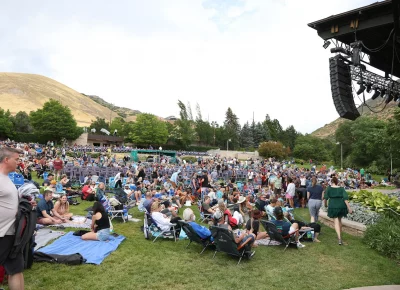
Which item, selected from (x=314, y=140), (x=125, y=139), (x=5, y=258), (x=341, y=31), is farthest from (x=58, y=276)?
(x=314, y=140)

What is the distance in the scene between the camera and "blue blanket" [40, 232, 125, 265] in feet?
18.1

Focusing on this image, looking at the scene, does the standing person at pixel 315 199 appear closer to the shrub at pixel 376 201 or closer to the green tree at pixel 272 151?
the shrub at pixel 376 201

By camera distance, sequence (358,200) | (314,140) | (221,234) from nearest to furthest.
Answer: (221,234), (358,200), (314,140)

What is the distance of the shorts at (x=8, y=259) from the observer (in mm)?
2869

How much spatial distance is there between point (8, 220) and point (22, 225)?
0.15 meters

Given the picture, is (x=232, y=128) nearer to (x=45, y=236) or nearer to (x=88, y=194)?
(x=88, y=194)

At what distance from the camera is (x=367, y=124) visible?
5097 cm

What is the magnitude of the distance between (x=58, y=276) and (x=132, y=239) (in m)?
2.43

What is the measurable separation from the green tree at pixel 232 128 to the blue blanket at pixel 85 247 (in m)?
73.4

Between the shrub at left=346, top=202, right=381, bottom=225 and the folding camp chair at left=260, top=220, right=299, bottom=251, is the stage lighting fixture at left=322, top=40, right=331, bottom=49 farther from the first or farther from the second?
the folding camp chair at left=260, top=220, right=299, bottom=251

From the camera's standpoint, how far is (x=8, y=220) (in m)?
2.88

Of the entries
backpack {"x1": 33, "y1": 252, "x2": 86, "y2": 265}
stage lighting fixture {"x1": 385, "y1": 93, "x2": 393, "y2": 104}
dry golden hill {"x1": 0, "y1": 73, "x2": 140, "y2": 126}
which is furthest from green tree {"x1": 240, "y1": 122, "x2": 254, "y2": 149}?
backpack {"x1": 33, "y1": 252, "x2": 86, "y2": 265}

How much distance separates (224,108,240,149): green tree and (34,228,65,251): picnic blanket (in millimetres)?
73005

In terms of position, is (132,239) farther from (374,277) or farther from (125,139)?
(125,139)
